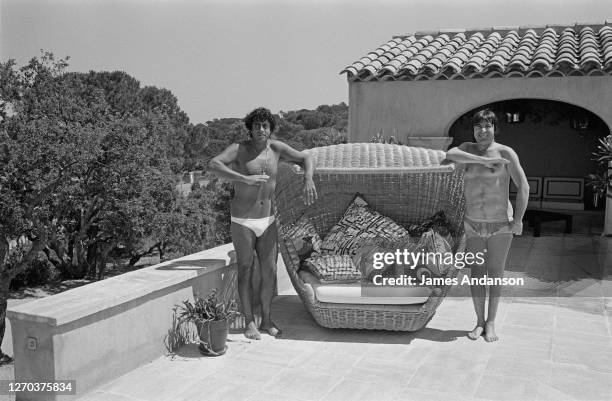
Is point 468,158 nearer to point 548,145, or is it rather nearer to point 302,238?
point 302,238

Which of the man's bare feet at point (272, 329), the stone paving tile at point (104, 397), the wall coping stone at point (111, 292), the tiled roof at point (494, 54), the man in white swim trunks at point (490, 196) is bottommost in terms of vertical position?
the stone paving tile at point (104, 397)

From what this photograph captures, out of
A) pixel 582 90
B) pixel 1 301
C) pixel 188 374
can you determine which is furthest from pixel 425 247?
pixel 1 301

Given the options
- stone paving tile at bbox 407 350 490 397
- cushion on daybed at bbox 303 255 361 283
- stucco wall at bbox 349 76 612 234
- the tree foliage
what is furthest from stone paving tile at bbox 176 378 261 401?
the tree foliage

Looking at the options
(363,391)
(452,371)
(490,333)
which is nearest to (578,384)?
(452,371)

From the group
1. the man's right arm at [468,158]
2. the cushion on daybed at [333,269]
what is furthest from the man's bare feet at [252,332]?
the man's right arm at [468,158]

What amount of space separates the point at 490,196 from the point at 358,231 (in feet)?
4.37

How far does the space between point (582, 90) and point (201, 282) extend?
7.07 meters

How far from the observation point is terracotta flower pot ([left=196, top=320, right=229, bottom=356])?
4.14 meters

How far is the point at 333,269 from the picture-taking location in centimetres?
487

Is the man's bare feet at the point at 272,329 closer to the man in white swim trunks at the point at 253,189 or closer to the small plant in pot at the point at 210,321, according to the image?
the man in white swim trunks at the point at 253,189

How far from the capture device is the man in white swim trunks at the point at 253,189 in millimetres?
4402

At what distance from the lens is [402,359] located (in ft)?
13.6

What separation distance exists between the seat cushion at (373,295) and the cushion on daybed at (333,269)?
15 centimetres

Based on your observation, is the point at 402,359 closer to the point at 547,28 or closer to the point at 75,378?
the point at 75,378
